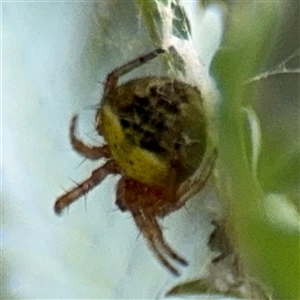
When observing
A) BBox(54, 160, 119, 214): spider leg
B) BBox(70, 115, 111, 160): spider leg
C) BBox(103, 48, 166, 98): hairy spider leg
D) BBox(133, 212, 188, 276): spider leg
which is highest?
BBox(103, 48, 166, 98): hairy spider leg

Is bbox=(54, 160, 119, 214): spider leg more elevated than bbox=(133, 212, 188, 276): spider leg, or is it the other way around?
bbox=(54, 160, 119, 214): spider leg

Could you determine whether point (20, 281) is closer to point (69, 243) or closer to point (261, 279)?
point (69, 243)

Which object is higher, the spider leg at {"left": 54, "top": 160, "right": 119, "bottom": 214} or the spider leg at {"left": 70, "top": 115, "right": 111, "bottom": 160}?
the spider leg at {"left": 70, "top": 115, "right": 111, "bottom": 160}

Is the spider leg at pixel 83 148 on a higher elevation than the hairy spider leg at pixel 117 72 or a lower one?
lower

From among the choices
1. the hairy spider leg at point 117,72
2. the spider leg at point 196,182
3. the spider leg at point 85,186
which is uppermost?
the hairy spider leg at point 117,72

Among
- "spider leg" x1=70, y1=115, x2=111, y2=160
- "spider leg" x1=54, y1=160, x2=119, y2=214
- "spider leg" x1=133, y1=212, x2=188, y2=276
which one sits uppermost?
"spider leg" x1=70, y1=115, x2=111, y2=160
